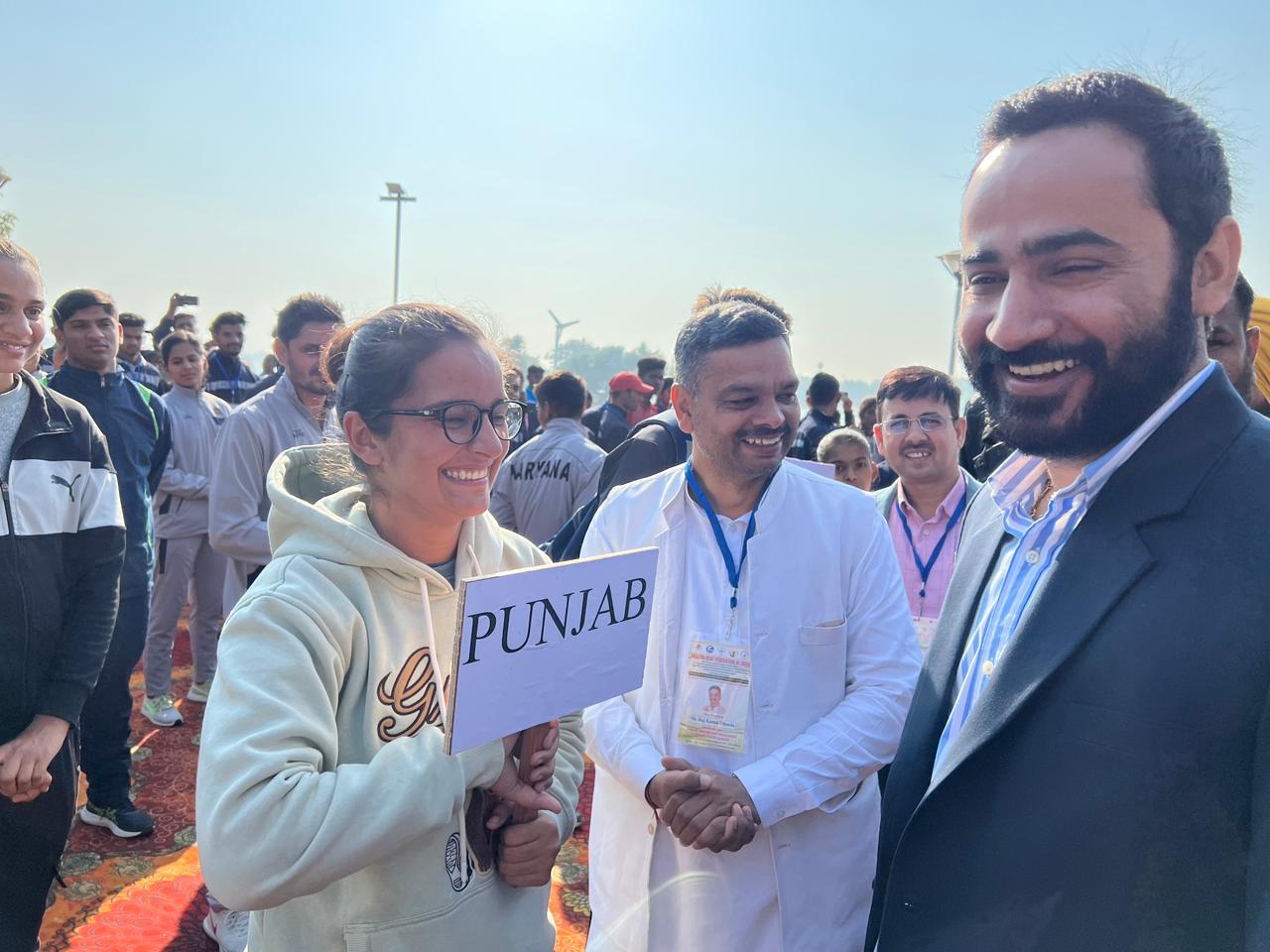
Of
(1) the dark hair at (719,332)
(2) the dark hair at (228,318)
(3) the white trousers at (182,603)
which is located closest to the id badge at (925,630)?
(1) the dark hair at (719,332)

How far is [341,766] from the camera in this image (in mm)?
1363

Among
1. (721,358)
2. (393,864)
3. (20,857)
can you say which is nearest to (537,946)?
(393,864)

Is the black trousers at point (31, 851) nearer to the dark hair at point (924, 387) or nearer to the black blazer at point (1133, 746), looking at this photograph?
the black blazer at point (1133, 746)

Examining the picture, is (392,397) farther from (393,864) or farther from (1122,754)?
(1122,754)

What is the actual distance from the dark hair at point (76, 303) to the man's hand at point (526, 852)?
3.97 m

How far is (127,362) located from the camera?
23.3ft

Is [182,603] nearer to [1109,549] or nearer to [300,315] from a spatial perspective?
[300,315]

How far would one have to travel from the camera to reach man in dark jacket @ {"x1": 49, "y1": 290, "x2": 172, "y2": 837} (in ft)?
13.0

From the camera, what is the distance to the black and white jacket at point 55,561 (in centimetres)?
234

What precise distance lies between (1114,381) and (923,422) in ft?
8.11

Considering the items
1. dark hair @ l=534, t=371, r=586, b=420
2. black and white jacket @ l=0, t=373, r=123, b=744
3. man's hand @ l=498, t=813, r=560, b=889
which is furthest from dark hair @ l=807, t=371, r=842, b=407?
man's hand @ l=498, t=813, r=560, b=889

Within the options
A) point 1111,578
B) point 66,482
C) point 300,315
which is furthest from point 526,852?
point 300,315

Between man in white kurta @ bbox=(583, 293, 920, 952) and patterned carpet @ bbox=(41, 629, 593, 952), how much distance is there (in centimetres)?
162

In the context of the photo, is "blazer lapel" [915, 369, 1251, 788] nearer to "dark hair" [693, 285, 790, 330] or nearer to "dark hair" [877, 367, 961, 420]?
"dark hair" [693, 285, 790, 330]
